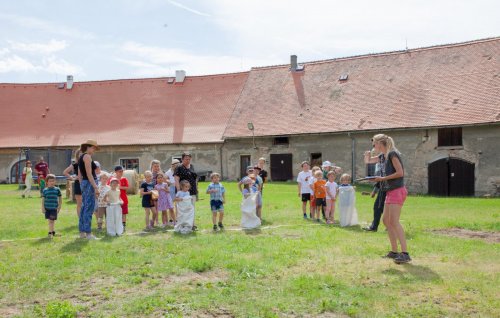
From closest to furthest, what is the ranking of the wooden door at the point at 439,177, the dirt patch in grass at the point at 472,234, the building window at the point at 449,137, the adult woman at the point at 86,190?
the dirt patch in grass at the point at 472,234, the adult woman at the point at 86,190, the building window at the point at 449,137, the wooden door at the point at 439,177

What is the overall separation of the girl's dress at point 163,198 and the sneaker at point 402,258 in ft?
19.7

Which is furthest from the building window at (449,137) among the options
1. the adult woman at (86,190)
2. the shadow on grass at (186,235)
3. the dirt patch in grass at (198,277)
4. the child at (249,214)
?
the dirt patch in grass at (198,277)

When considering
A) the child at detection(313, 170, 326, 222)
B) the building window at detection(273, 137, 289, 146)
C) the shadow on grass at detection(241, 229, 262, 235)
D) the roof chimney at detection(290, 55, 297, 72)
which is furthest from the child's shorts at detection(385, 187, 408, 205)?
the roof chimney at detection(290, 55, 297, 72)

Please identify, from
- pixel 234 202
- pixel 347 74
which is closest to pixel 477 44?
pixel 347 74

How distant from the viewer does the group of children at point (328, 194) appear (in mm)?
11883

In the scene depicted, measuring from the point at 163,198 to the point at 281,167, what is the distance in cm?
1834

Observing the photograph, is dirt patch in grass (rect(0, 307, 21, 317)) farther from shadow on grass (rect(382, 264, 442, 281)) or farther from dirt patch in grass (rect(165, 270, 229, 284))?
shadow on grass (rect(382, 264, 442, 281))

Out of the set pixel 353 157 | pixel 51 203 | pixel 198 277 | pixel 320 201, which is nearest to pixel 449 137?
pixel 353 157

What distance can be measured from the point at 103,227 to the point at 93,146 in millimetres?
2500

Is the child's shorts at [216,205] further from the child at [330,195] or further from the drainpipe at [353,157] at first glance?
the drainpipe at [353,157]

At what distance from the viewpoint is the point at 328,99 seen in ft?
97.3

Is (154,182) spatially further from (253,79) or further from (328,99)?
(253,79)

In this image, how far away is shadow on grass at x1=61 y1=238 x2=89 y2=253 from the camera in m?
8.87

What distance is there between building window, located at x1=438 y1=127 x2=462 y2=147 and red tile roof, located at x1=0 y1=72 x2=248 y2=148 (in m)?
12.5
